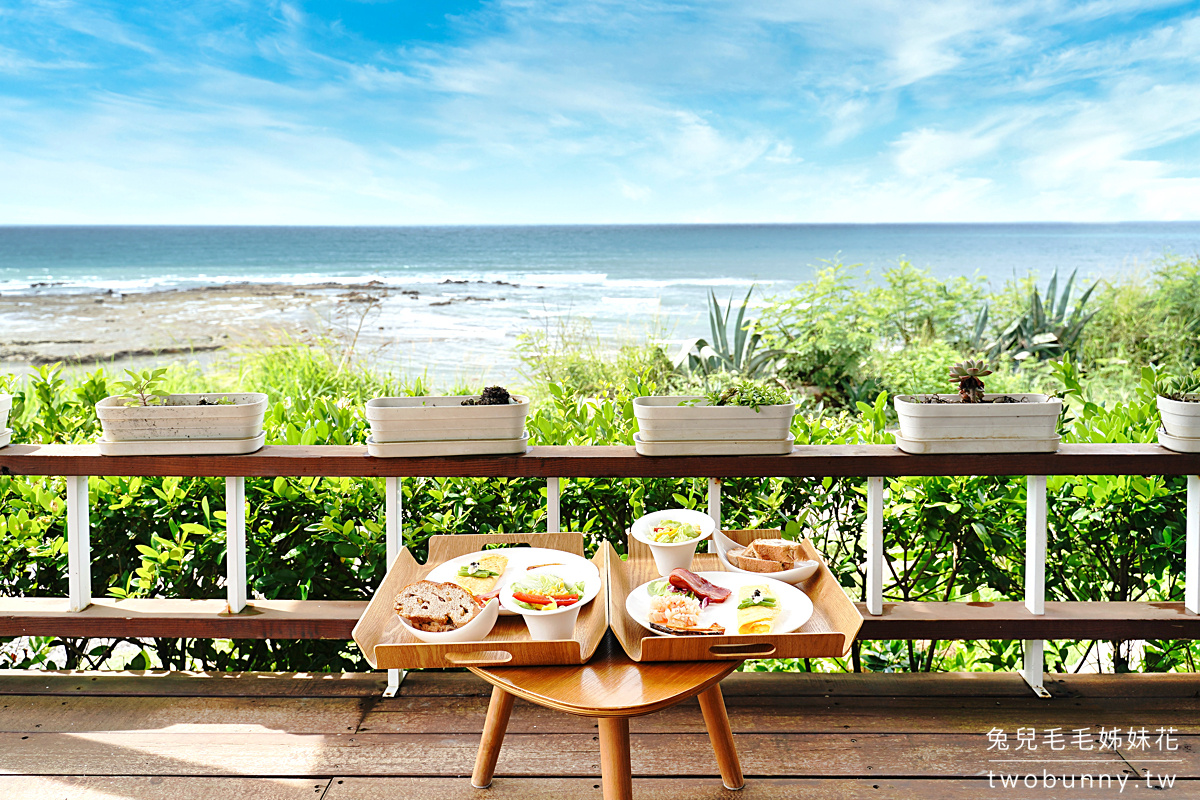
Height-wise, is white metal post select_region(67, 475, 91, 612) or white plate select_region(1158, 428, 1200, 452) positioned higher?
white plate select_region(1158, 428, 1200, 452)

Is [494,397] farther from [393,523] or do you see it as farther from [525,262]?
[525,262]

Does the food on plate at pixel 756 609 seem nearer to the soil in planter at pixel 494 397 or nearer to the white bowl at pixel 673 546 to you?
the white bowl at pixel 673 546

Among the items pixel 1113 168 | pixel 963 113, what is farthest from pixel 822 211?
pixel 1113 168

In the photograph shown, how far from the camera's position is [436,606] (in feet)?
3.45

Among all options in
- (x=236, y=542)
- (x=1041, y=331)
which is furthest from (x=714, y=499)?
(x=1041, y=331)

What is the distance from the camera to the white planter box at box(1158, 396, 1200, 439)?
1.50 metres

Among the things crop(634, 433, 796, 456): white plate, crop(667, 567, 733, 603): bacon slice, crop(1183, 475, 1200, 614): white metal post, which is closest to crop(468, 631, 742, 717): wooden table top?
crop(667, 567, 733, 603): bacon slice

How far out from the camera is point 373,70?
2838 centimetres

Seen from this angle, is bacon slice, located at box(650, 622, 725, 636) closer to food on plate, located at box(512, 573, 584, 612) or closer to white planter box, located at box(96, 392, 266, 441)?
food on plate, located at box(512, 573, 584, 612)

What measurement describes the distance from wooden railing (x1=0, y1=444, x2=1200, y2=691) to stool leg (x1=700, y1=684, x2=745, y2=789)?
462 millimetres

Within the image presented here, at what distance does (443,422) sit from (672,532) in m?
0.56

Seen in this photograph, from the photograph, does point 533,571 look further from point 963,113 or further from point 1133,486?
point 963,113

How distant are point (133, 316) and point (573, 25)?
1475 centimetres

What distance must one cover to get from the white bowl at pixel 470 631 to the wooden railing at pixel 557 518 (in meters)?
0.55
